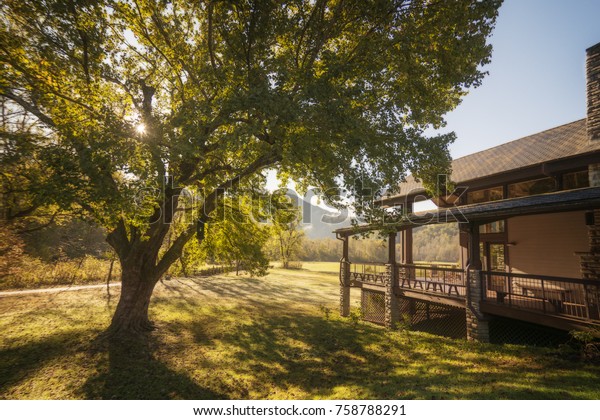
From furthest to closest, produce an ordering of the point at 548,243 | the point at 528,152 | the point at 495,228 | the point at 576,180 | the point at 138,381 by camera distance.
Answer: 1. the point at 495,228
2. the point at 528,152
3. the point at 548,243
4. the point at 576,180
5. the point at 138,381

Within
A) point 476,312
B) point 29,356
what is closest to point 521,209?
point 476,312

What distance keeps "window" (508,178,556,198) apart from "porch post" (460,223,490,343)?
17.6 ft

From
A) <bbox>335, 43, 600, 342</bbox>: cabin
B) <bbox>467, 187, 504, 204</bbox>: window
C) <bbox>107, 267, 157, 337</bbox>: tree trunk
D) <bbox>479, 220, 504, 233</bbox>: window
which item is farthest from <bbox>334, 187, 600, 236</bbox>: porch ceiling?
<bbox>107, 267, 157, 337</bbox>: tree trunk

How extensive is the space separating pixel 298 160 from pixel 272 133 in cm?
112

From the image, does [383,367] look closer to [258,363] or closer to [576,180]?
[258,363]

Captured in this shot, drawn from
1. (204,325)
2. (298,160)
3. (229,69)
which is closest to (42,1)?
(229,69)

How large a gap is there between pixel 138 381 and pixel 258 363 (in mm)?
3574

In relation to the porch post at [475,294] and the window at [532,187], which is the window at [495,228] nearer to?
the window at [532,187]

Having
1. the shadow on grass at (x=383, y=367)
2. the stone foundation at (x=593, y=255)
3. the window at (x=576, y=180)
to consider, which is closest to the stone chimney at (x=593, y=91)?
the window at (x=576, y=180)

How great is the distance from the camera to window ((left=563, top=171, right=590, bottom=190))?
1148 centimetres

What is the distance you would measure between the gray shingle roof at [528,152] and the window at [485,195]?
121 centimetres

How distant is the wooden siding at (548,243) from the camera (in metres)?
11.4

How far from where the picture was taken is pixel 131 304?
11.2 meters

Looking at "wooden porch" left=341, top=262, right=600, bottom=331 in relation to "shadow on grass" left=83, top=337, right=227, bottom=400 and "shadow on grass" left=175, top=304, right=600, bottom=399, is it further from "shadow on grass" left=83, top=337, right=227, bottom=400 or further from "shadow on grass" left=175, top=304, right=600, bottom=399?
"shadow on grass" left=83, top=337, right=227, bottom=400
